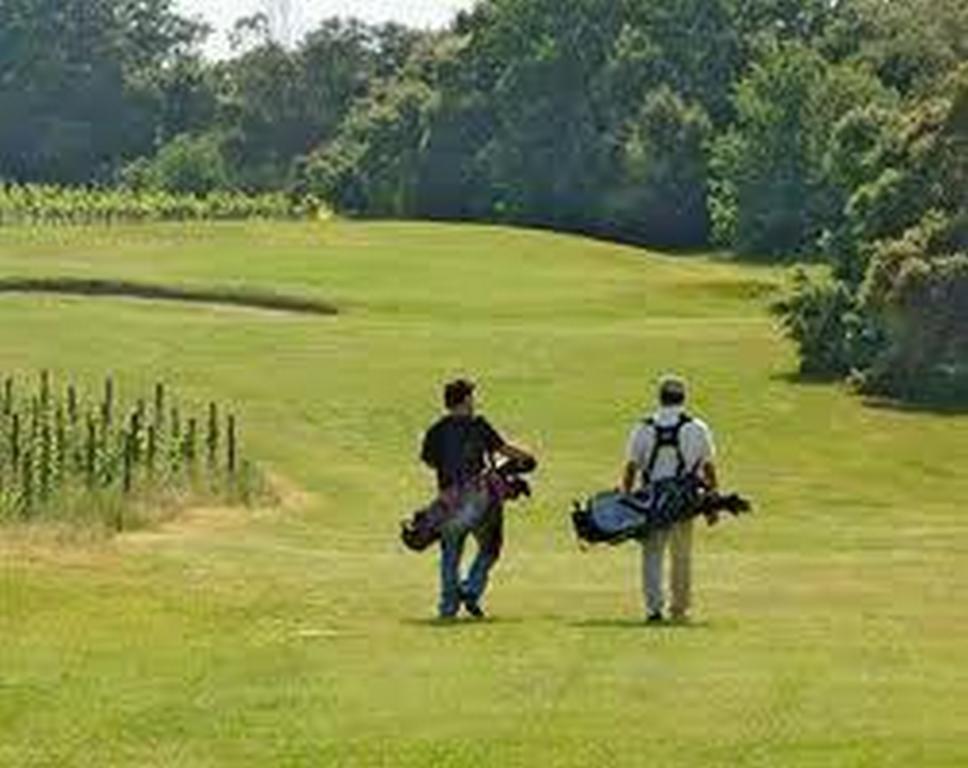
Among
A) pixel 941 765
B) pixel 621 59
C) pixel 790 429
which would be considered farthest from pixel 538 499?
pixel 621 59

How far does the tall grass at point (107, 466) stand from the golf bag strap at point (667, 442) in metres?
10.2

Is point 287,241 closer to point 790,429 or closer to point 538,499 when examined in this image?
point 790,429

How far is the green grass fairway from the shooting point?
49.2 feet

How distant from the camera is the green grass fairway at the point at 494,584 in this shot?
15008 mm

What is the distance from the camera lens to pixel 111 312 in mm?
64750

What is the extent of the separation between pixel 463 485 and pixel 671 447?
1.80 m

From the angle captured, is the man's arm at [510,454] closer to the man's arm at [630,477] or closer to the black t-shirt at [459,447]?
the black t-shirt at [459,447]

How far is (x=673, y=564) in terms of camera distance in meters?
21.3

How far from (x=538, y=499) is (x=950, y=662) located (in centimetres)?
2217

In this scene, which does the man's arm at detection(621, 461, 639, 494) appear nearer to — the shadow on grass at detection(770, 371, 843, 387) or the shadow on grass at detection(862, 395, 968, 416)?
the shadow on grass at detection(862, 395, 968, 416)

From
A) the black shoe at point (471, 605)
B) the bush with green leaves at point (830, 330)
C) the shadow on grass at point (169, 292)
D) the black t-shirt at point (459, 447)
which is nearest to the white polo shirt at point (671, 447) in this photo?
the black t-shirt at point (459, 447)

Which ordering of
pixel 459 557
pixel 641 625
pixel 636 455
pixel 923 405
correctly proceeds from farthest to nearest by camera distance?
pixel 923 405, pixel 459 557, pixel 636 455, pixel 641 625

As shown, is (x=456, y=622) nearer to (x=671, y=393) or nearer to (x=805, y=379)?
(x=671, y=393)

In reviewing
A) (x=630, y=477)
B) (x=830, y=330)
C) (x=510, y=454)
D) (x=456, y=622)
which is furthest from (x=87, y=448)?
(x=830, y=330)
